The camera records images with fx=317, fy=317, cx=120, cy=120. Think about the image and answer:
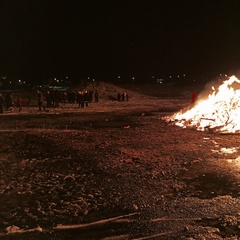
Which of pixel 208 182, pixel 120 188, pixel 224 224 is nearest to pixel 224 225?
pixel 224 224

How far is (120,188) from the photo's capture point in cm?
702

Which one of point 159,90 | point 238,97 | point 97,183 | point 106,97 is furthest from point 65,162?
point 159,90

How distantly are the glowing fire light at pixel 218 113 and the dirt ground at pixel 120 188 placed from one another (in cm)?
218

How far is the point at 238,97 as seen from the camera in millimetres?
16766

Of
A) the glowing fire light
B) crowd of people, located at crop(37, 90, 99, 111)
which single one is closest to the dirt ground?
the glowing fire light

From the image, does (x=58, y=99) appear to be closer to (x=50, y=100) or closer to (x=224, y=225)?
(x=50, y=100)

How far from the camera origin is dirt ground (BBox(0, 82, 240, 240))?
5059 mm

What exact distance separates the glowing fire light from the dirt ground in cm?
218

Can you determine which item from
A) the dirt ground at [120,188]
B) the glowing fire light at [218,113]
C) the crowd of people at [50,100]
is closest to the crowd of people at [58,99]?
the crowd of people at [50,100]

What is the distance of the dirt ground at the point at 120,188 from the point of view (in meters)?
5.06

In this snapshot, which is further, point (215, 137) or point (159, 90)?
point (159, 90)

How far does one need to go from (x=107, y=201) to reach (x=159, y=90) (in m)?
48.3

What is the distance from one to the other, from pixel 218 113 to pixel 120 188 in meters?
10.9

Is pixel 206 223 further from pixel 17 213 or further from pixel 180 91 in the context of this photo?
pixel 180 91
